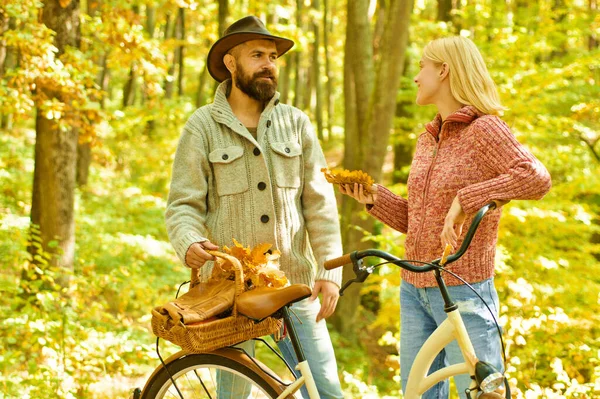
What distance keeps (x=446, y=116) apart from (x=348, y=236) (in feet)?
19.1

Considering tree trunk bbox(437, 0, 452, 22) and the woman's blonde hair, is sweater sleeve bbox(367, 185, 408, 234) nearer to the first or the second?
the woman's blonde hair

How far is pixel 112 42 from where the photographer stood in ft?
23.3

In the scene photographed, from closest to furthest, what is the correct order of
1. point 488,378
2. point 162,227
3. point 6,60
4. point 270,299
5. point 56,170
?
point 488,378 < point 270,299 < point 56,170 < point 162,227 < point 6,60

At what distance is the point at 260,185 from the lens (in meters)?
3.06

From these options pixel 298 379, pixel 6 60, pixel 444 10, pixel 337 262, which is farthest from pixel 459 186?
pixel 6 60

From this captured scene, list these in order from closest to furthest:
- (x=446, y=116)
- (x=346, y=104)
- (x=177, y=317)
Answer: (x=177, y=317) → (x=446, y=116) → (x=346, y=104)

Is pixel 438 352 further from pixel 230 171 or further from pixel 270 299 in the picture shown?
pixel 230 171

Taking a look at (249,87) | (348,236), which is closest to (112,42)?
(348,236)

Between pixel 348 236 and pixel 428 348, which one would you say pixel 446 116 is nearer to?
pixel 428 348

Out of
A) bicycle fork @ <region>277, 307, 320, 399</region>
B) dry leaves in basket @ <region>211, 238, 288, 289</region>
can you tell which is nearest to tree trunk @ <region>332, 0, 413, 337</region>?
dry leaves in basket @ <region>211, 238, 288, 289</region>

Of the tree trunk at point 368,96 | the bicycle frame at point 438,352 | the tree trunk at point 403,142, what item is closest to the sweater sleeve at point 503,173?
the bicycle frame at point 438,352

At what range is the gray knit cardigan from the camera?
3.03m

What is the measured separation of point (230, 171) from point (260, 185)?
16 centimetres

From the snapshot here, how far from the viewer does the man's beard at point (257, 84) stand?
309 centimetres
